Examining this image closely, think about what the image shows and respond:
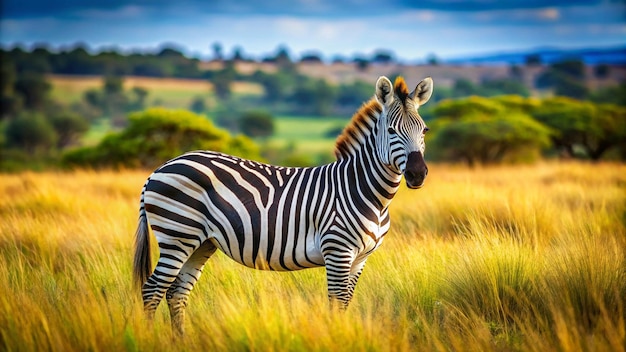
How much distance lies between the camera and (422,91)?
18.4 feet

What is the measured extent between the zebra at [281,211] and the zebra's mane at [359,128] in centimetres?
4

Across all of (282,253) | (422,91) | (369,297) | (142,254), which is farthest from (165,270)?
(422,91)

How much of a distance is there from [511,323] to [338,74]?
131 meters

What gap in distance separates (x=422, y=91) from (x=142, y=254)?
2.80 meters

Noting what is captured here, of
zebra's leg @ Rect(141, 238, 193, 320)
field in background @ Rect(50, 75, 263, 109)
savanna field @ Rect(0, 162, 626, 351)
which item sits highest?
field in background @ Rect(50, 75, 263, 109)

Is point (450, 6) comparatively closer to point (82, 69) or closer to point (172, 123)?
point (82, 69)

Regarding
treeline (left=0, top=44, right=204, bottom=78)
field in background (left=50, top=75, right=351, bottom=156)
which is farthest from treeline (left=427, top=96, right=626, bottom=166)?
treeline (left=0, top=44, right=204, bottom=78)

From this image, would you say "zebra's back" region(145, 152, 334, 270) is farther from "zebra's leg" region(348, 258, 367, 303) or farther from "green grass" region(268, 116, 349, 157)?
"green grass" region(268, 116, 349, 157)

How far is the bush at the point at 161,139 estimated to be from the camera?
23922 millimetres

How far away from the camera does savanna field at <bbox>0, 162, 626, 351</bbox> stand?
4.60 metres

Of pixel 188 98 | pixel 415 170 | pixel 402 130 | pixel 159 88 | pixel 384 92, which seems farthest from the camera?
pixel 159 88

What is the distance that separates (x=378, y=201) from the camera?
18.3 feet

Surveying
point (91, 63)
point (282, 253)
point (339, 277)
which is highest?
point (91, 63)

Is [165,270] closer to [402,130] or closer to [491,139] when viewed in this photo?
[402,130]
